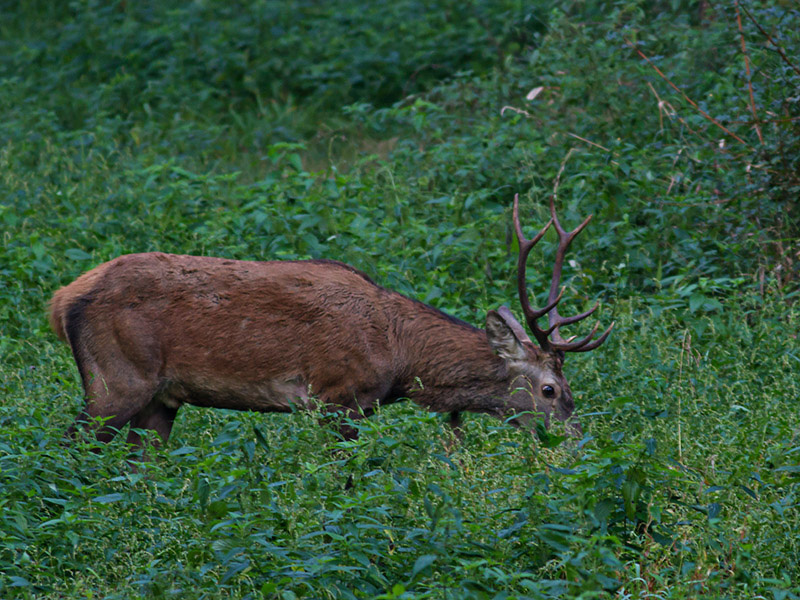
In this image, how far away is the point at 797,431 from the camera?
19.1 feet

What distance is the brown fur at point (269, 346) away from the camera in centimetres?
640

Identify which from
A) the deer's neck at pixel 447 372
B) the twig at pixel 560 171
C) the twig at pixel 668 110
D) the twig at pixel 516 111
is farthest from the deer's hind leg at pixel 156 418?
the twig at pixel 516 111

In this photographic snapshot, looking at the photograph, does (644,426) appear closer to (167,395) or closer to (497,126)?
(167,395)

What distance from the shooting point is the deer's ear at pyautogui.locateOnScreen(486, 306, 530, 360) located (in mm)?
6969

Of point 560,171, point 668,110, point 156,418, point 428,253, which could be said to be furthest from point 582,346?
point 668,110

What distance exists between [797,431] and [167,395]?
135 inches

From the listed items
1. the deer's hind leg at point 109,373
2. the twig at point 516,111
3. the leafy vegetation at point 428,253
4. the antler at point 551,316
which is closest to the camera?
the leafy vegetation at point 428,253

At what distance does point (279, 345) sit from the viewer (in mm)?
6715

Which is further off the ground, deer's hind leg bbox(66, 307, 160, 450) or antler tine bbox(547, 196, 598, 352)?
deer's hind leg bbox(66, 307, 160, 450)

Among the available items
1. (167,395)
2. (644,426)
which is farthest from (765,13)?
(167,395)

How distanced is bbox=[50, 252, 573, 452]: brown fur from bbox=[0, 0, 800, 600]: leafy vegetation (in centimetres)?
22

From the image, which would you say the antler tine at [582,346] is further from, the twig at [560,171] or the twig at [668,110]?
the twig at [668,110]

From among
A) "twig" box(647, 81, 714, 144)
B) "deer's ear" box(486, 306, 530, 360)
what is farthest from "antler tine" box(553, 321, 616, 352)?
"twig" box(647, 81, 714, 144)

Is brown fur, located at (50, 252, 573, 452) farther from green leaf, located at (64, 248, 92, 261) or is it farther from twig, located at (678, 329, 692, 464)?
green leaf, located at (64, 248, 92, 261)
